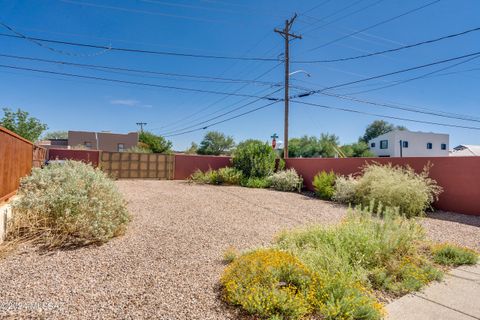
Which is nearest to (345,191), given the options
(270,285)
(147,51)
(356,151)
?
(270,285)

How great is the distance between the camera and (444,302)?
267 centimetres

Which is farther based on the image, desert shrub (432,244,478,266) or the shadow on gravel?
the shadow on gravel

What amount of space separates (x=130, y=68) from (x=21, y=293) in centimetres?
1301

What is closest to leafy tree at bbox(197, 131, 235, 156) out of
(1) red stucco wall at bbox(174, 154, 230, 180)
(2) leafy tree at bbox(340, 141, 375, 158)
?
(2) leafy tree at bbox(340, 141, 375, 158)

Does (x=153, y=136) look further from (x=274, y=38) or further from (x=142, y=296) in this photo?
(x=142, y=296)

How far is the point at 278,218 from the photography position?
6434mm

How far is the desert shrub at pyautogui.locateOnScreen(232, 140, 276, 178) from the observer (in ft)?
45.5

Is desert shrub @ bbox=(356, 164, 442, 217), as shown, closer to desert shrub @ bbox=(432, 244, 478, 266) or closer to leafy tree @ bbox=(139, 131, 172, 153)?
desert shrub @ bbox=(432, 244, 478, 266)

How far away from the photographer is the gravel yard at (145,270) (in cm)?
243

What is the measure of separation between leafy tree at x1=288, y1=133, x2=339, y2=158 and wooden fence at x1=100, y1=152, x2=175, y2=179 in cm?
2442

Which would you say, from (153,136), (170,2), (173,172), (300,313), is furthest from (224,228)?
(153,136)

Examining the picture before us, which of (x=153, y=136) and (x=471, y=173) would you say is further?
(x=153, y=136)

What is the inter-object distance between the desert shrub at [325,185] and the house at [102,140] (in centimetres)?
3210

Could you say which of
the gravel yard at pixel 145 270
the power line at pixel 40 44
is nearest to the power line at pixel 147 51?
the power line at pixel 40 44
